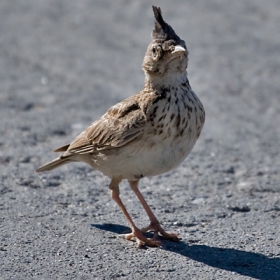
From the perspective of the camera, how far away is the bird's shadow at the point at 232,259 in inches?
202

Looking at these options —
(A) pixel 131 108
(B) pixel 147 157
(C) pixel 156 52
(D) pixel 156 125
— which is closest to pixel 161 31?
(C) pixel 156 52

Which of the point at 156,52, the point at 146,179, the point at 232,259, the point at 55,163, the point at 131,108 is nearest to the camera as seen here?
the point at 232,259

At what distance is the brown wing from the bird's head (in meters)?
0.34

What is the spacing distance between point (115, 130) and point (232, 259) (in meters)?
1.38

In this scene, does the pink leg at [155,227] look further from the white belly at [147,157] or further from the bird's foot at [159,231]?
the white belly at [147,157]

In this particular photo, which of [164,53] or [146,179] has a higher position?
[164,53]

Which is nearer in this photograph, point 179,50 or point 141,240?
point 179,50

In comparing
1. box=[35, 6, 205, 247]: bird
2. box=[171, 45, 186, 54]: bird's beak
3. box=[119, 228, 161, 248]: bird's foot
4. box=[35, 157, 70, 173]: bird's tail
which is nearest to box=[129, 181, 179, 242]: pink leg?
box=[35, 6, 205, 247]: bird

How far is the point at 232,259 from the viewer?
5355mm

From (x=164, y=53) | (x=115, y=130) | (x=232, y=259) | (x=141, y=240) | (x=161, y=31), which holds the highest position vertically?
(x=161, y=31)

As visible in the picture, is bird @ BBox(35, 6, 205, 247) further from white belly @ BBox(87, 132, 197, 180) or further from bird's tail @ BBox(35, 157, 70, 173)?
bird's tail @ BBox(35, 157, 70, 173)

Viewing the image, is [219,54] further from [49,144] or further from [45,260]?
[45,260]

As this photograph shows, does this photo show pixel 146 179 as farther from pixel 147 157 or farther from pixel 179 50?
pixel 179 50

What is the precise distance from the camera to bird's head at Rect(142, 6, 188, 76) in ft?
18.1
